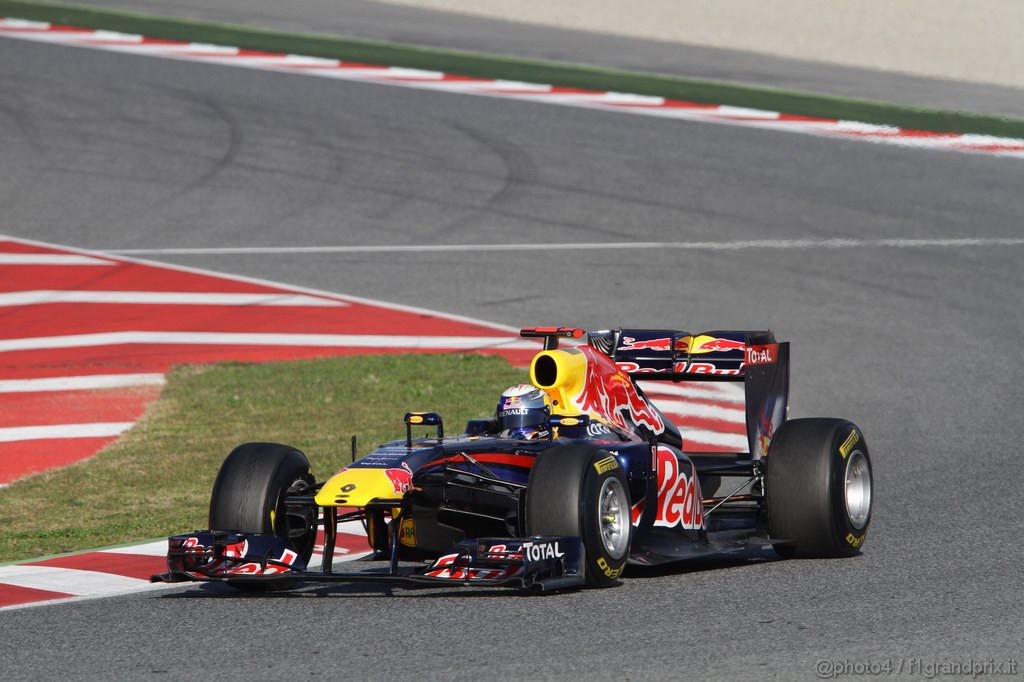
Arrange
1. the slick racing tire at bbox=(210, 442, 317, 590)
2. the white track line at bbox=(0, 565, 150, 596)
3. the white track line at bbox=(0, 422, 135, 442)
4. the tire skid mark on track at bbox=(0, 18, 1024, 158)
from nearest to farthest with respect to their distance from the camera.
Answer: the slick racing tire at bbox=(210, 442, 317, 590) → the white track line at bbox=(0, 565, 150, 596) → the white track line at bbox=(0, 422, 135, 442) → the tire skid mark on track at bbox=(0, 18, 1024, 158)

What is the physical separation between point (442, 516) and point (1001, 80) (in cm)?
2230

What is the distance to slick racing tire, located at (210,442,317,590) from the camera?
8.56m

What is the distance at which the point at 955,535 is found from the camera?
31.8 feet

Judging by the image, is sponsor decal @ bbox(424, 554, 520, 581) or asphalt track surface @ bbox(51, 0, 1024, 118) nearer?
sponsor decal @ bbox(424, 554, 520, 581)

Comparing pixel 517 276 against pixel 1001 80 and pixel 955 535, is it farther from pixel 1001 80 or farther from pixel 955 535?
pixel 1001 80

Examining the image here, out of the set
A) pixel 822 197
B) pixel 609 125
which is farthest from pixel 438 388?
pixel 609 125

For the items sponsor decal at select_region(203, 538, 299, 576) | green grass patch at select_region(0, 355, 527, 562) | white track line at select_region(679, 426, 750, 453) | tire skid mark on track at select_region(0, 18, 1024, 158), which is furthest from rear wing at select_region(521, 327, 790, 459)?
tire skid mark on track at select_region(0, 18, 1024, 158)

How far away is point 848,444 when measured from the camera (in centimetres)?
934

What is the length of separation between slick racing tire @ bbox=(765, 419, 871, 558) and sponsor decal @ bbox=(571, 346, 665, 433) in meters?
0.75

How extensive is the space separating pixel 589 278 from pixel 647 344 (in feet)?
26.6

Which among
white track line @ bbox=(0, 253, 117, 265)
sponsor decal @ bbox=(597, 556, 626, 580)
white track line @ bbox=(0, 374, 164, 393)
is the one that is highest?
white track line @ bbox=(0, 253, 117, 265)

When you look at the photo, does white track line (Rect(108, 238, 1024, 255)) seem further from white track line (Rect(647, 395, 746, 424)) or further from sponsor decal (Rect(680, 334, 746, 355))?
sponsor decal (Rect(680, 334, 746, 355))

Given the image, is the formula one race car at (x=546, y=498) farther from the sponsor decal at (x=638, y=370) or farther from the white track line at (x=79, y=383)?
the white track line at (x=79, y=383)

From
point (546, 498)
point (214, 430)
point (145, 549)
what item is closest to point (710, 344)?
point (546, 498)
